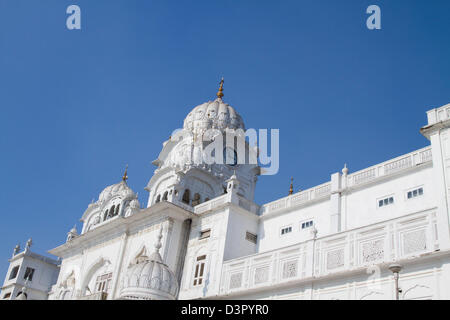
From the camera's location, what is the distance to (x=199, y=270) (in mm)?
26359

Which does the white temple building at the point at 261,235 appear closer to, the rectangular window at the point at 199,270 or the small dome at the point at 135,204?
the rectangular window at the point at 199,270

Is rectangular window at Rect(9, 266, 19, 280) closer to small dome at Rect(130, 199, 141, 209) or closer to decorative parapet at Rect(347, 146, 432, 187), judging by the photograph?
small dome at Rect(130, 199, 141, 209)

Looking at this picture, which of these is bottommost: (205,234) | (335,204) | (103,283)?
(103,283)

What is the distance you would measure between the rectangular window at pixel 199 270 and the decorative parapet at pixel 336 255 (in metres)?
1.87

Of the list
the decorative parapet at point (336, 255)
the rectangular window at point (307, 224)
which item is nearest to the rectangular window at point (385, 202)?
the decorative parapet at point (336, 255)

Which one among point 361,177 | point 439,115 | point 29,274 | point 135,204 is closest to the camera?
point 439,115

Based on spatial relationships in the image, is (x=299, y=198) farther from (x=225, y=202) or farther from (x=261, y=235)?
(x=225, y=202)

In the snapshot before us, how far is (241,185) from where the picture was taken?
116ft

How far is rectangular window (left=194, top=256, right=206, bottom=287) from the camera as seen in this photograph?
85.5 ft

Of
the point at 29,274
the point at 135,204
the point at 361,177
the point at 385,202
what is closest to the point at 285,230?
the point at 361,177

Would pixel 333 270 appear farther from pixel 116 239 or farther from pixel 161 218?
pixel 116 239

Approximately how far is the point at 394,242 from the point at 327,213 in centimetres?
678

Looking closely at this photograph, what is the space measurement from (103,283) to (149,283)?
11.0 m
